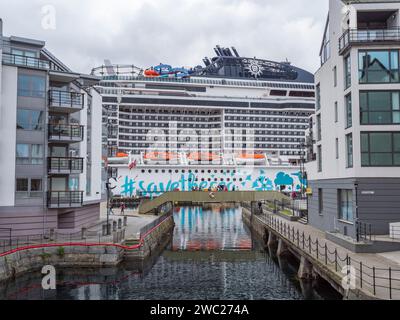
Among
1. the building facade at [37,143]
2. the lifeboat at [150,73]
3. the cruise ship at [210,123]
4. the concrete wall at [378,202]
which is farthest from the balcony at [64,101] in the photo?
the lifeboat at [150,73]

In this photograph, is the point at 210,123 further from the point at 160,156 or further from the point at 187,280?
the point at 187,280

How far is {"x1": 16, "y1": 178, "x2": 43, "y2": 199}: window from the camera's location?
2834 cm

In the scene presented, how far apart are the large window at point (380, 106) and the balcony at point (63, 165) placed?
20238 millimetres

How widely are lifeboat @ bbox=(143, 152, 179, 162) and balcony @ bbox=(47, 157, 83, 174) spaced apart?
50598 mm

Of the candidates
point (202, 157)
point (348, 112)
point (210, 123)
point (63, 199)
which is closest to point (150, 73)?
point (210, 123)

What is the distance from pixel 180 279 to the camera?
24.5 m

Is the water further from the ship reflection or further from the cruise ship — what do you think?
the cruise ship

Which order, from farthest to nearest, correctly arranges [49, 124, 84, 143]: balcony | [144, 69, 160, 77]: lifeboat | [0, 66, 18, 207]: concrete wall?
[144, 69, 160, 77]: lifeboat < [49, 124, 84, 143]: balcony < [0, 66, 18, 207]: concrete wall

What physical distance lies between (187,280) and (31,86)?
1695 cm

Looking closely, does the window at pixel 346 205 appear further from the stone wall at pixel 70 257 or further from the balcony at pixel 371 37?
the stone wall at pixel 70 257

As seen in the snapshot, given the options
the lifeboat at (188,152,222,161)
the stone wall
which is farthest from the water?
the lifeboat at (188,152,222,161)

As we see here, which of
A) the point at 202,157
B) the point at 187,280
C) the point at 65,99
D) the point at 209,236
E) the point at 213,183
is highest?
the point at 65,99

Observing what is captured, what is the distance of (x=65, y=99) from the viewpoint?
31312 millimetres
